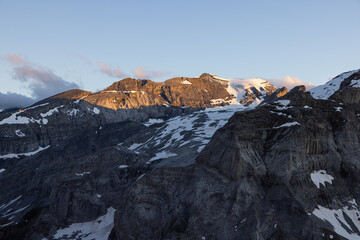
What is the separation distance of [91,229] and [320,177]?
58654 millimetres

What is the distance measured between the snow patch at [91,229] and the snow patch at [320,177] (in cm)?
4975

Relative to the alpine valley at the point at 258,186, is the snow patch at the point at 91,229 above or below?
below

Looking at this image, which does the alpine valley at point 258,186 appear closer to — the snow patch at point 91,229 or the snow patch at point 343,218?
the snow patch at point 343,218

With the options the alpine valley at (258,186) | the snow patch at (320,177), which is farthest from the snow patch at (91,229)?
the snow patch at (320,177)

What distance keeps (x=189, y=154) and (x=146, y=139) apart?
237 feet

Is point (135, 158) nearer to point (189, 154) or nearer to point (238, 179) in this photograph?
point (189, 154)

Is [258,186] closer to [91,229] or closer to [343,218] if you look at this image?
[343,218]

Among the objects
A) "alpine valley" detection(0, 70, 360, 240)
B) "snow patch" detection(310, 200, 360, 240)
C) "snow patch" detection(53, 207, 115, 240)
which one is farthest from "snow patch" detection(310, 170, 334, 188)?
"snow patch" detection(53, 207, 115, 240)

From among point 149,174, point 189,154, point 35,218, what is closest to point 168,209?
Result: point 149,174

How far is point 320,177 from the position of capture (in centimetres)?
5800

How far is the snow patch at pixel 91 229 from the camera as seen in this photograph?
260ft

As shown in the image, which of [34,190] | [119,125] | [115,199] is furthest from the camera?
[119,125]

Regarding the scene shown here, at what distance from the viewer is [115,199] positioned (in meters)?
91.8

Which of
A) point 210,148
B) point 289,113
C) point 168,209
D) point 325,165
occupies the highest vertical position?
point 289,113
